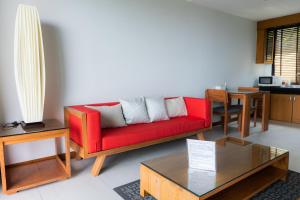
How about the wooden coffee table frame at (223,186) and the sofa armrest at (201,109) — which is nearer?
the wooden coffee table frame at (223,186)

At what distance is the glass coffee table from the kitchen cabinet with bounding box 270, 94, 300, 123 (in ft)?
10.2

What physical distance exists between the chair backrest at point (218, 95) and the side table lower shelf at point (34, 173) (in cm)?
272

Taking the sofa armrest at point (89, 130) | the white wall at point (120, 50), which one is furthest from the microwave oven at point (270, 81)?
the sofa armrest at point (89, 130)

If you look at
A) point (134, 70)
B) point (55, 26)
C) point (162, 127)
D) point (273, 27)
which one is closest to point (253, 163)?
point (162, 127)

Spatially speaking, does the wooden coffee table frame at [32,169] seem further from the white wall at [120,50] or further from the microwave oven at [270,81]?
the microwave oven at [270,81]

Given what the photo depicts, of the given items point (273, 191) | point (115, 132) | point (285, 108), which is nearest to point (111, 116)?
point (115, 132)

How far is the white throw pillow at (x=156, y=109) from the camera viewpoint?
3.00m

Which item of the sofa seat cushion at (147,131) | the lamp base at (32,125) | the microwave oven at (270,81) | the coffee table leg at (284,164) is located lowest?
the coffee table leg at (284,164)

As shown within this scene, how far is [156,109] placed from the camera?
3023mm

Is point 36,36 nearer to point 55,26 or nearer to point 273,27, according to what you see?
point 55,26

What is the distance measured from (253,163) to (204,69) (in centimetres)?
269

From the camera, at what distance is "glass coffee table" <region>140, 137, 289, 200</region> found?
141 cm

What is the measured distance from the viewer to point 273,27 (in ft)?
16.3

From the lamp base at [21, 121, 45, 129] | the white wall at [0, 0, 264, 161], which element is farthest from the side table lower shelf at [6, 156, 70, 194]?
the lamp base at [21, 121, 45, 129]
